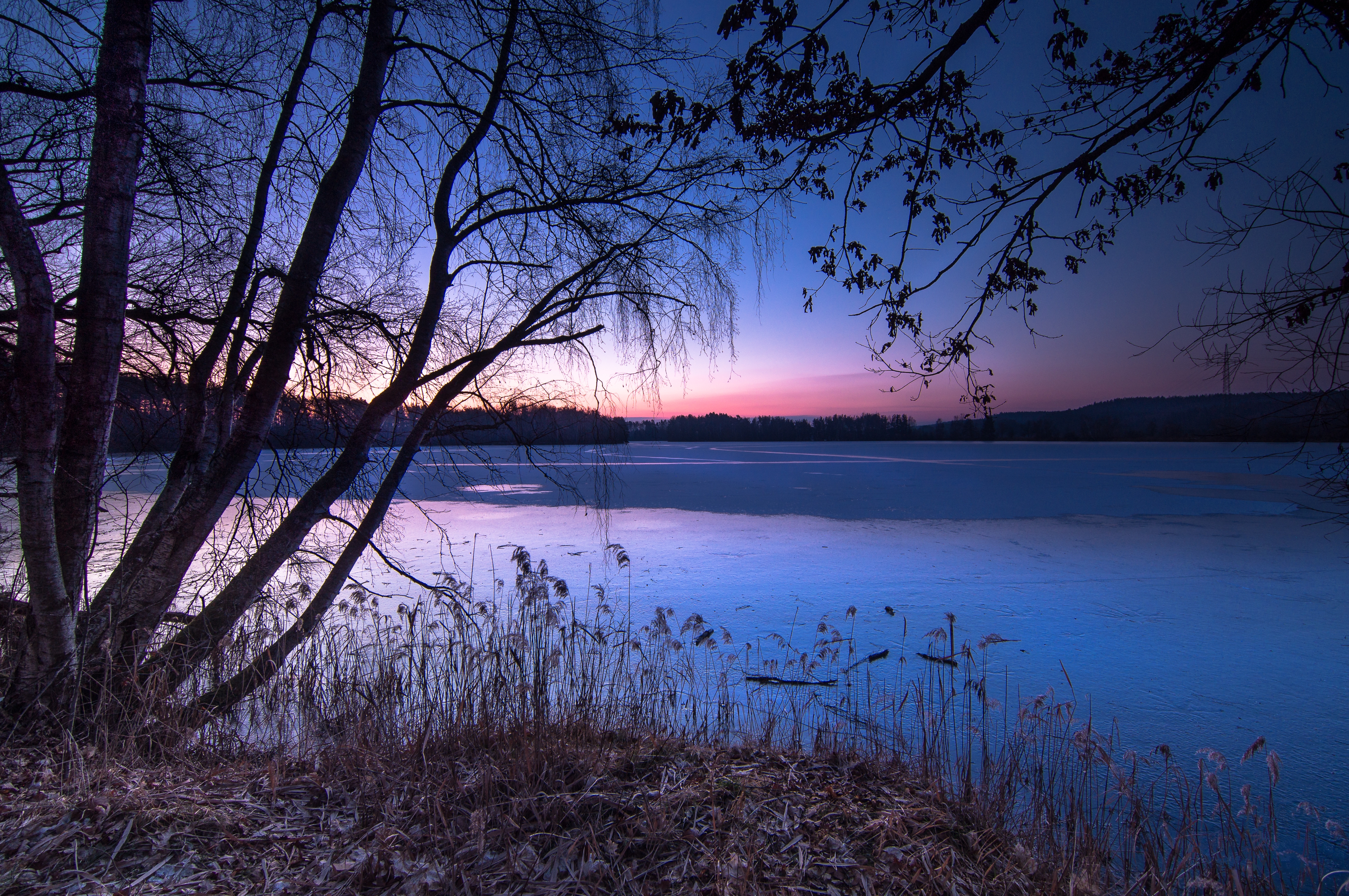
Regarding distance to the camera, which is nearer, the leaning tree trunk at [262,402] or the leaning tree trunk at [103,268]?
the leaning tree trunk at [103,268]

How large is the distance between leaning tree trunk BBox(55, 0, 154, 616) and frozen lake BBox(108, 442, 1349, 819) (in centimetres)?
157

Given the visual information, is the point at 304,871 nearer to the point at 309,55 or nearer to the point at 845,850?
the point at 845,850

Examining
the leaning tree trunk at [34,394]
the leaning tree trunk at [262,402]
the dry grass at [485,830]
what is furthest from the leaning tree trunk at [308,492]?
the dry grass at [485,830]

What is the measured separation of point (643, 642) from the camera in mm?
5730

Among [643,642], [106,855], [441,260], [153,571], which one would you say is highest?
[441,260]

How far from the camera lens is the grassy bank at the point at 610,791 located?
2.30 metres

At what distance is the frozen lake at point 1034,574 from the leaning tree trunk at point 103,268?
→ 157cm

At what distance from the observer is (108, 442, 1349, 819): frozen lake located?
16.0ft

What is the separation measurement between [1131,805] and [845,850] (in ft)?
7.28

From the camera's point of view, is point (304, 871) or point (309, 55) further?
point (309, 55)

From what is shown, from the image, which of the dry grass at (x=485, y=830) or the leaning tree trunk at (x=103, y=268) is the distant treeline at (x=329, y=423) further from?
the dry grass at (x=485, y=830)

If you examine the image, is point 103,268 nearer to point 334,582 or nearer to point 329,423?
point 329,423

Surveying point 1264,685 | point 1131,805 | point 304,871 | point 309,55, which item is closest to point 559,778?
point 304,871

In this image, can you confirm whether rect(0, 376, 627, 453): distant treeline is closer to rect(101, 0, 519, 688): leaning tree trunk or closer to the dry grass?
rect(101, 0, 519, 688): leaning tree trunk
